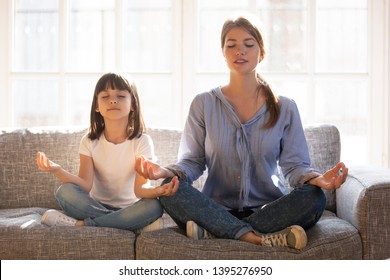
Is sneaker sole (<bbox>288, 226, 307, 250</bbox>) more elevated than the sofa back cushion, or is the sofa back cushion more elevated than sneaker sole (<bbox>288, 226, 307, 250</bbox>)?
the sofa back cushion

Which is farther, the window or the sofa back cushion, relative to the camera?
the window

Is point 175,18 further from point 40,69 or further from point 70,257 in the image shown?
point 70,257

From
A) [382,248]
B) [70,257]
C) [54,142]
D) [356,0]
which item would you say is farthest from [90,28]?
[382,248]

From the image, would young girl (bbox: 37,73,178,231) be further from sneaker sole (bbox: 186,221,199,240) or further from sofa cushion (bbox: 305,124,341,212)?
sofa cushion (bbox: 305,124,341,212)

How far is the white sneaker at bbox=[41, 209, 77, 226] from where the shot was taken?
7.59 feet

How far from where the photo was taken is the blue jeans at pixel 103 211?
2279mm

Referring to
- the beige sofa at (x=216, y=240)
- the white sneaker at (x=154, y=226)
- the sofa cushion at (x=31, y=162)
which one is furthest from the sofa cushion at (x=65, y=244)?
the sofa cushion at (x=31, y=162)

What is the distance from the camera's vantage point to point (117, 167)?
2.56m

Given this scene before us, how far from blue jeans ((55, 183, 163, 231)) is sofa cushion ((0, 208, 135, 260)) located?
3.5 inches

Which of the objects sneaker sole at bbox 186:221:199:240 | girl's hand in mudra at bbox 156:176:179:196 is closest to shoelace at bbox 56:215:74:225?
girl's hand in mudra at bbox 156:176:179:196

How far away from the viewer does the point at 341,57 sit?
3357mm

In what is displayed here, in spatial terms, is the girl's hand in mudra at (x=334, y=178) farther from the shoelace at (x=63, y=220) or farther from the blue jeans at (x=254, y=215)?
the shoelace at (x=63, y=220)

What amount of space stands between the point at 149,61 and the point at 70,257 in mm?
1490

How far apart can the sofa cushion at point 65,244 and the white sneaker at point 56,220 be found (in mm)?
115
